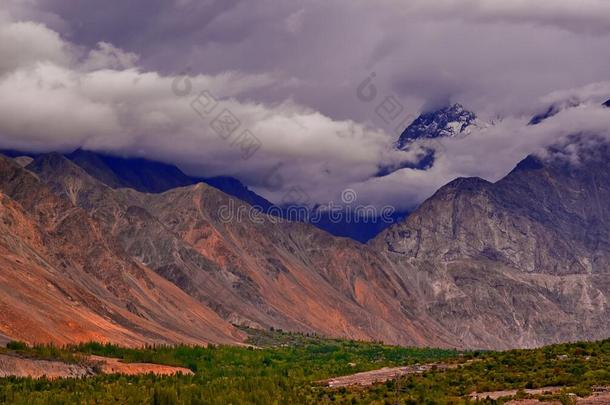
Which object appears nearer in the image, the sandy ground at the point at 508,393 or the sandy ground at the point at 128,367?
the sandy ground at the point at 508,393

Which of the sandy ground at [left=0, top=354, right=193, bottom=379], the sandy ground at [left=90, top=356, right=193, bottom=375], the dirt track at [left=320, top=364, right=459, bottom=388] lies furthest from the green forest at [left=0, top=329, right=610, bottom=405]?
the sandy ground at [left=90, top=356, right=193, bottom=375]

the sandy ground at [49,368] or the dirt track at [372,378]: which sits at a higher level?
the sandy ground at [49,368]

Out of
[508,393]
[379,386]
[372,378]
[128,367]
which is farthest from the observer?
[128,367]

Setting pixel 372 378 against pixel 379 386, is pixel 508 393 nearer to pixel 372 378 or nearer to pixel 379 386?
pixel 379 386

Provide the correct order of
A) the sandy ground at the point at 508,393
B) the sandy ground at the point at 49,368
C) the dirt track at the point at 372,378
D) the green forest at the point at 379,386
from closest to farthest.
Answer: the sandy ground at the point at 508,393
the green forest at the point at 379,386
the dirt track at the point at 372,378
the sandy ground at the point at 49,368

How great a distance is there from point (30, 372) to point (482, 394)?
62.4 m

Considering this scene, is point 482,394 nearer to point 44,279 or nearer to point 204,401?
point 204,401

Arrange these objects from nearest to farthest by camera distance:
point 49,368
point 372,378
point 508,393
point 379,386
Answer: point 508,393
point 379,386
point 372,378
point 49,368

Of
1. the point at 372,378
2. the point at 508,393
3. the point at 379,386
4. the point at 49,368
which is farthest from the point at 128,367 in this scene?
the point at 508,393

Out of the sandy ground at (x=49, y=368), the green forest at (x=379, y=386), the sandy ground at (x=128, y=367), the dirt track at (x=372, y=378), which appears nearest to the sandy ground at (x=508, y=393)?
the green forest at (x=379, y=386)

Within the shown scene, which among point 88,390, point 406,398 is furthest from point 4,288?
point 406,398

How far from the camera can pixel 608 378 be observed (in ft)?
238

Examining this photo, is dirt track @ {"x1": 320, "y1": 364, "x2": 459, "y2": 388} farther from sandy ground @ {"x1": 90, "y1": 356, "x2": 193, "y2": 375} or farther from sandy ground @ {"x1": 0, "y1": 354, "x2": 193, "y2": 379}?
sandy ground @ {"x1": 90, "y1": 356, "x2": 193, "y2": 375}

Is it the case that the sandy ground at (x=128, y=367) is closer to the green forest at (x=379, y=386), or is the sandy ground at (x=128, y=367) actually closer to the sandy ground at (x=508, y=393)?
the green forest at (x=379, y=386)
